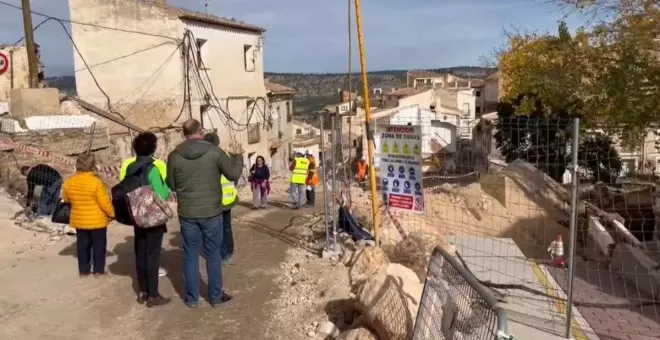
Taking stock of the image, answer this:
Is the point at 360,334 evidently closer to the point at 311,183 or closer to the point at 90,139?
the point at 311,183

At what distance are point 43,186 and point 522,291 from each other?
8.77 metres

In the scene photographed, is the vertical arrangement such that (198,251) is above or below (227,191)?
below

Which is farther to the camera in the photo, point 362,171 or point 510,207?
point 362,171

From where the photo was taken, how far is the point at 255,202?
1362 cm

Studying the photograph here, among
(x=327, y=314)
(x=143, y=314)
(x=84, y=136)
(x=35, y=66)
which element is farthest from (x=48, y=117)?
(x=327, y=314)

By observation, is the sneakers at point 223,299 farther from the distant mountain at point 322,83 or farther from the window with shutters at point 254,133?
A: the distant mountain at point 322,83

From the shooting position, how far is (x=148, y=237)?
241 inches

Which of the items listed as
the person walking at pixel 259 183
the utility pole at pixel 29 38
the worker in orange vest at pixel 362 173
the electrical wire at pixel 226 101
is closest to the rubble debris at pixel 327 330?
the person walking at pixel 259 183

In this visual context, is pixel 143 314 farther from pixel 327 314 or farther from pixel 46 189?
pixel 46 189

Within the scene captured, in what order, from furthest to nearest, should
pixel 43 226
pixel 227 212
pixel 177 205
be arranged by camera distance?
pixel 43 226, pixel 227 212, pixel 177 205

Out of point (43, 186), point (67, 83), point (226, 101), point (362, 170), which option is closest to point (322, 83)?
point (226, 101)

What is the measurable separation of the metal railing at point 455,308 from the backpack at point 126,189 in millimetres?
3359

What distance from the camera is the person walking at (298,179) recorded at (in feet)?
45.0

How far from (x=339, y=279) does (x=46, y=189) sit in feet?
23.2
